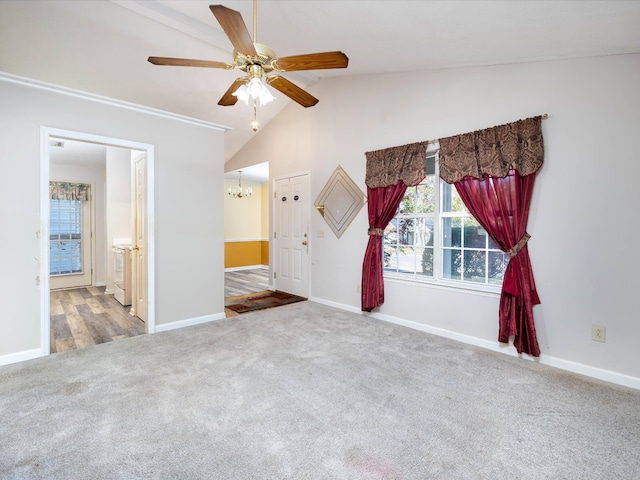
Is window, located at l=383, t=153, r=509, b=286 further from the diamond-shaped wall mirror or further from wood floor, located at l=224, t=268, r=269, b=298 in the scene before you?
wood floor, located at l=224, t=268, r=269, b=298

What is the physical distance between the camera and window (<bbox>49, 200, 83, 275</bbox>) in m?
5.95

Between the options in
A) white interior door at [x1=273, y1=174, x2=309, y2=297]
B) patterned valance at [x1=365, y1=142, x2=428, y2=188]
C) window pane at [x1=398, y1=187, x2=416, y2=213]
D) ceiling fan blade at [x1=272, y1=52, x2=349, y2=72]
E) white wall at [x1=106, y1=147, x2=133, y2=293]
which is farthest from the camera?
white wall at [x1=106, y1=147, x2=133, y2=293]

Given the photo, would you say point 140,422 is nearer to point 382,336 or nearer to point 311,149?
point 382,336

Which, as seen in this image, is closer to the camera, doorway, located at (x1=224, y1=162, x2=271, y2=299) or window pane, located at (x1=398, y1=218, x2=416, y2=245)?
window pane, located at (x1=398, y1=218, x2=416, y2=245)

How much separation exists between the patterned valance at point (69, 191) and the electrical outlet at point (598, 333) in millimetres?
8055

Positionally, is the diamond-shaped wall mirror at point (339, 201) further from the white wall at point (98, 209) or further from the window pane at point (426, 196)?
the white wall at point (98, 209)

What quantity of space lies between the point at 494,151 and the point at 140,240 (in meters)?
Result: 4.08

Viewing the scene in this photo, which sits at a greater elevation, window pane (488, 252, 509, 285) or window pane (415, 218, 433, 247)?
window pane (415, 218, 433, 247)

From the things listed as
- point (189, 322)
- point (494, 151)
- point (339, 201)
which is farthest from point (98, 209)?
point (494, 151)

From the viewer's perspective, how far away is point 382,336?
3428mm

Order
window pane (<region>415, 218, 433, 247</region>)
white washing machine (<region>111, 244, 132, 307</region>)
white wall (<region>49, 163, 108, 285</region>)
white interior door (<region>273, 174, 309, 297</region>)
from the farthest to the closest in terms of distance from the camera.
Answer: white wall (<region>49, 163, 108, 285</region>) → white interior door (<region>273, 174, 309, 297</region>) → white washing machine (<region>111, 244, 132, 307</region>) → window pane (<region>415, 218, 433, 247</region>)

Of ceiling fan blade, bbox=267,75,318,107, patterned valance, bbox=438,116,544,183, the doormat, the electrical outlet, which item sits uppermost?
ceiling fan blade, bbox=267,75,318,107

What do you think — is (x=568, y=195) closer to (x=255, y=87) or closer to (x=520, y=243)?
(x=520, y=243)

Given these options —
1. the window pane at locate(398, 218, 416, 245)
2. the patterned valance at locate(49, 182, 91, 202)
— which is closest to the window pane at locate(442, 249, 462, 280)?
the window pane at locate(398, 218, 416, 245)
